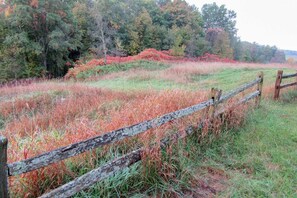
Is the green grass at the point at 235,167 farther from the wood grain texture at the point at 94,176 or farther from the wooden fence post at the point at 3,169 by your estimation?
the wooden fence post at the point at 3,169

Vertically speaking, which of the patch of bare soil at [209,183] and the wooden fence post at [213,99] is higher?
the wooden fence post at [213,99]

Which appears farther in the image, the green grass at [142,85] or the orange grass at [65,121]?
the green grass at [142,85]

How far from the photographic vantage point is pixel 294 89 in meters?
9.04

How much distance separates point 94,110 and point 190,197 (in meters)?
4.37

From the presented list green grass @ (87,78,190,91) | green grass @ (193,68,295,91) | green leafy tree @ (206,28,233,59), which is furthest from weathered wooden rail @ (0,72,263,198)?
green leafy tree @ (206,28,233,59)

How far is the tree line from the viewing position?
78.1 feet

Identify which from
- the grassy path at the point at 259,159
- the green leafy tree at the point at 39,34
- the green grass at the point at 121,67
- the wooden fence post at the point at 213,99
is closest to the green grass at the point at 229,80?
the grassy path at the point at 259,159

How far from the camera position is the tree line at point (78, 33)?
23.8m

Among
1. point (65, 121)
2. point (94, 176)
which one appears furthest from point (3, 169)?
point (65, 121)

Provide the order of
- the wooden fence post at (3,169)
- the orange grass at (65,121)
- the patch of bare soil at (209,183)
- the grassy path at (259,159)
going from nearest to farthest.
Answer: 1. the wooden fence post at (3,169)
2. the orange grass at (65,121)
3. the patch of bare soil at (209,183)
4. the grassy path at (259,159)

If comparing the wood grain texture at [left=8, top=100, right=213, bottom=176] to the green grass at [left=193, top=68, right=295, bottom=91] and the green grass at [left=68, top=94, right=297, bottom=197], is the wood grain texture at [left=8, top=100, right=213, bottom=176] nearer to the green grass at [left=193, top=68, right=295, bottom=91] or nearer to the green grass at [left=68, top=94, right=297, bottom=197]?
the green grass at [left=68, top=94, right=297, bottom=197]

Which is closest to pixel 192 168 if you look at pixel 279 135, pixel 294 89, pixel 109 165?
pixel 109 165

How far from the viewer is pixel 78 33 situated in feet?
93.8

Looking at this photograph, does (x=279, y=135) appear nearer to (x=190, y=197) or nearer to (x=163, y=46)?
(x=190, y=197)
